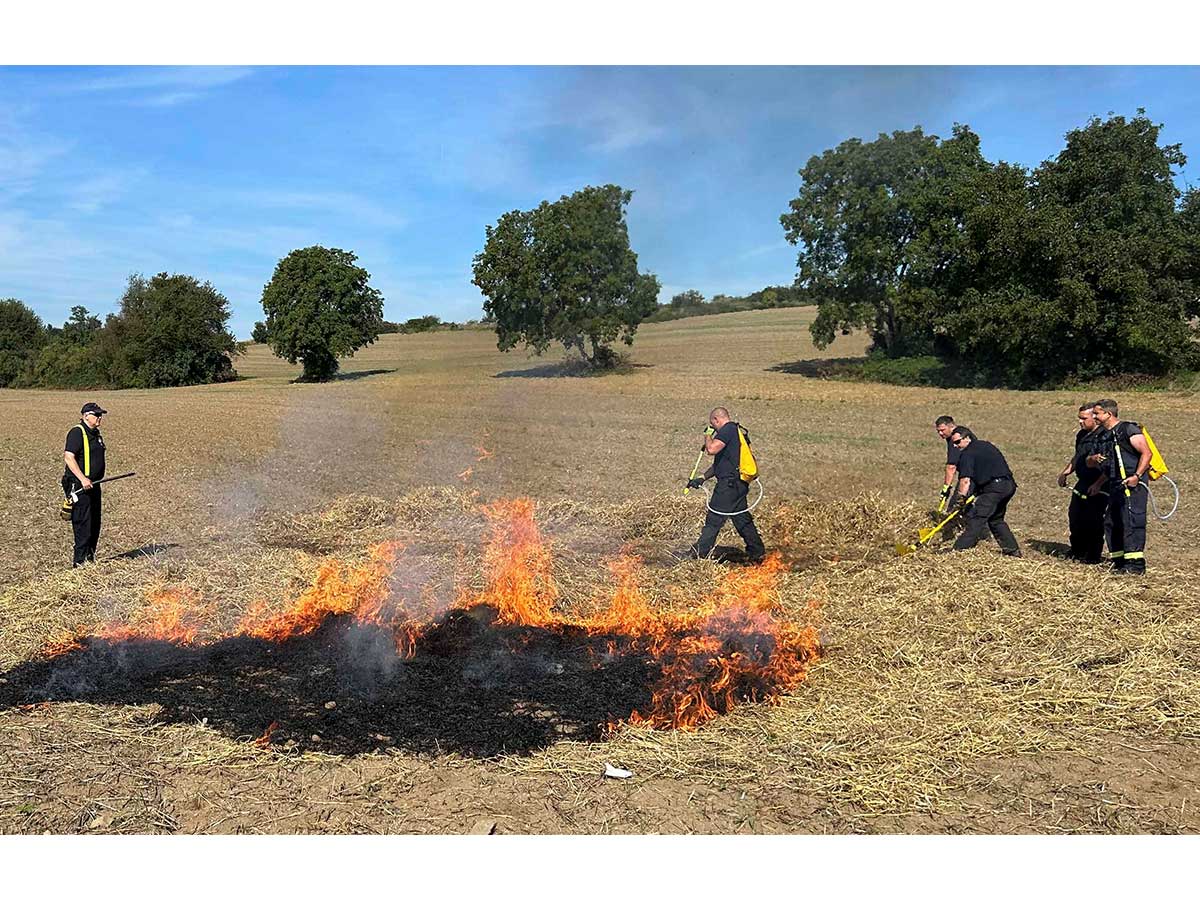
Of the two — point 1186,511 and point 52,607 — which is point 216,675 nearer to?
point 52,607

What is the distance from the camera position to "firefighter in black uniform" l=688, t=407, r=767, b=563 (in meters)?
10.6

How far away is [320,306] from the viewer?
15766mm

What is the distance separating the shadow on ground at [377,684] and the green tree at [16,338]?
79012mm

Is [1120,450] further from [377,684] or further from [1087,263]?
[1087,263]

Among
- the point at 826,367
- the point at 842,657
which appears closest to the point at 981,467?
the point at 842,657

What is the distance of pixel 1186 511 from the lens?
13.8 meters

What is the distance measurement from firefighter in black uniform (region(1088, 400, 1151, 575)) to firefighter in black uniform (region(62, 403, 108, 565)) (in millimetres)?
11671

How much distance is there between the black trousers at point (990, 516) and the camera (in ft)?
34.8

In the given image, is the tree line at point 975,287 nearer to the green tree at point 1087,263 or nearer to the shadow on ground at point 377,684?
the green tree at point 1087,263

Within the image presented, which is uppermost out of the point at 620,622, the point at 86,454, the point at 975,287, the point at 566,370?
the point at 975,287

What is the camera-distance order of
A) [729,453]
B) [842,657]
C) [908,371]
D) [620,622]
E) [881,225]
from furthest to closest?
[908,371] → [881,225] → [729,453] → [620,622] → [842,657]

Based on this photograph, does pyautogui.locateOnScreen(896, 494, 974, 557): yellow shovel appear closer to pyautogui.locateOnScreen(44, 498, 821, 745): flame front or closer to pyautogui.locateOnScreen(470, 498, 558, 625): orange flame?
pyautogui.locateOnScreen(44, 498, 821, 745): flame front

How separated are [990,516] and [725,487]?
329 cm

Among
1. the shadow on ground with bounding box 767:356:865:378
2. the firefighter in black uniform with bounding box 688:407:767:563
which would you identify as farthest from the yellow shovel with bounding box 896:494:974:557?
the shadow on ground with bounding box 767:356:865:378
